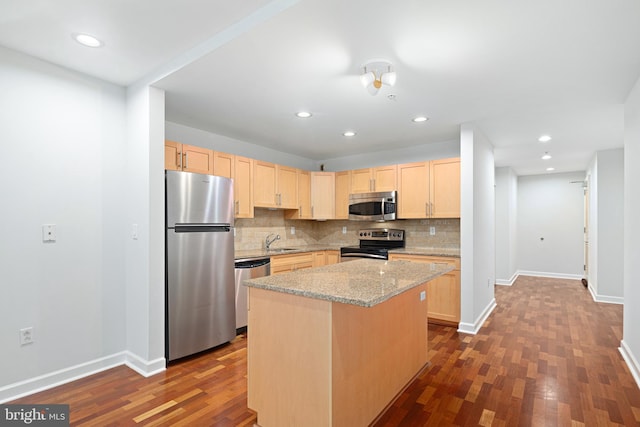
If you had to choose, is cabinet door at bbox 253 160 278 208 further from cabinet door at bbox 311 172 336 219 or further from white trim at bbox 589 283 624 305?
white trim at bbox 589 283 624 305

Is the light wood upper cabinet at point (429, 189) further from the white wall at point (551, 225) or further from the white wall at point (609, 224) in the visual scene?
the white wall at point (551, 225)

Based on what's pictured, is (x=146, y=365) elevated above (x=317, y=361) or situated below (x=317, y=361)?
below

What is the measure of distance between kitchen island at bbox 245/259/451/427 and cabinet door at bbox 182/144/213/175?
6.38 ft

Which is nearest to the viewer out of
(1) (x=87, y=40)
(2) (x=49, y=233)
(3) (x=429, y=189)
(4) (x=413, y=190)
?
(1) (x=87, y=40)

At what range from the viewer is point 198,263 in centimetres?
304

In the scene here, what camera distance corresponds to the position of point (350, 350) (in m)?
1.80

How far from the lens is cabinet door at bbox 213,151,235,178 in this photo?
3.72m

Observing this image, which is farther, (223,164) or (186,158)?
(223,164)

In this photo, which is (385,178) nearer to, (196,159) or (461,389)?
(196,159)

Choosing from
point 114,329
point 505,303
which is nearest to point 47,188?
point 114,329

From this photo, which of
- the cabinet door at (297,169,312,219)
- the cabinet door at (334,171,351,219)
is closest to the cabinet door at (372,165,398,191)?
the cabinet door at (334,171,351,219)

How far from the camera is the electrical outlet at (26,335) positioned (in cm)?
234

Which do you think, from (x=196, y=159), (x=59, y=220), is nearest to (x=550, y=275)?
(x=196, y=159)

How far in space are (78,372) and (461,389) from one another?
2955mm
